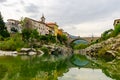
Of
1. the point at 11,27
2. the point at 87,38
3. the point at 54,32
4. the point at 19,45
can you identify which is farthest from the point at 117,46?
the point at 87,38

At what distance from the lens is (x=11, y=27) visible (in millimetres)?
142000

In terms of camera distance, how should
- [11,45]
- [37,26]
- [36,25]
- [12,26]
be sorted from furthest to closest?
[12,26]
[37,26]
[36,25]
[11,45]

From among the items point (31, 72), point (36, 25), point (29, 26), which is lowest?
point (31, 72)

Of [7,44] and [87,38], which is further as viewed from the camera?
[87,38]

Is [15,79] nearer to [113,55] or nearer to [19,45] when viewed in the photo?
[113,55]

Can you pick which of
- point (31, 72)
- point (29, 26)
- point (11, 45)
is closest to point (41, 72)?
point (31, 72)

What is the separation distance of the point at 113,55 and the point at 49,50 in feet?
142

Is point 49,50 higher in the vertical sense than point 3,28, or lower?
lower

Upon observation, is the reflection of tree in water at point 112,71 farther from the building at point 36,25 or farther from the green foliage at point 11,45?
the building at point 36,25

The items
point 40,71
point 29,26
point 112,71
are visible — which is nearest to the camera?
point 40,71

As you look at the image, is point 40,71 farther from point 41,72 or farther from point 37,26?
point 37,26

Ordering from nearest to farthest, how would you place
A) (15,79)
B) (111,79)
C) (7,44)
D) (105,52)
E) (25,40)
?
(15,79), (111,79), (105,52), (7,44), (25,40)

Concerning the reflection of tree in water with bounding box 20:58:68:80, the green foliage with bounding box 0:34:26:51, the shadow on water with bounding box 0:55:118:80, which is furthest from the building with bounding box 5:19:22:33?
the reflection of tree in water with bounding box 20:58:68:80

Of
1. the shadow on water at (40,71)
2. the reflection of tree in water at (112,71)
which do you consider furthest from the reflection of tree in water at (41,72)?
the reflection of tree in water at (112,71)
